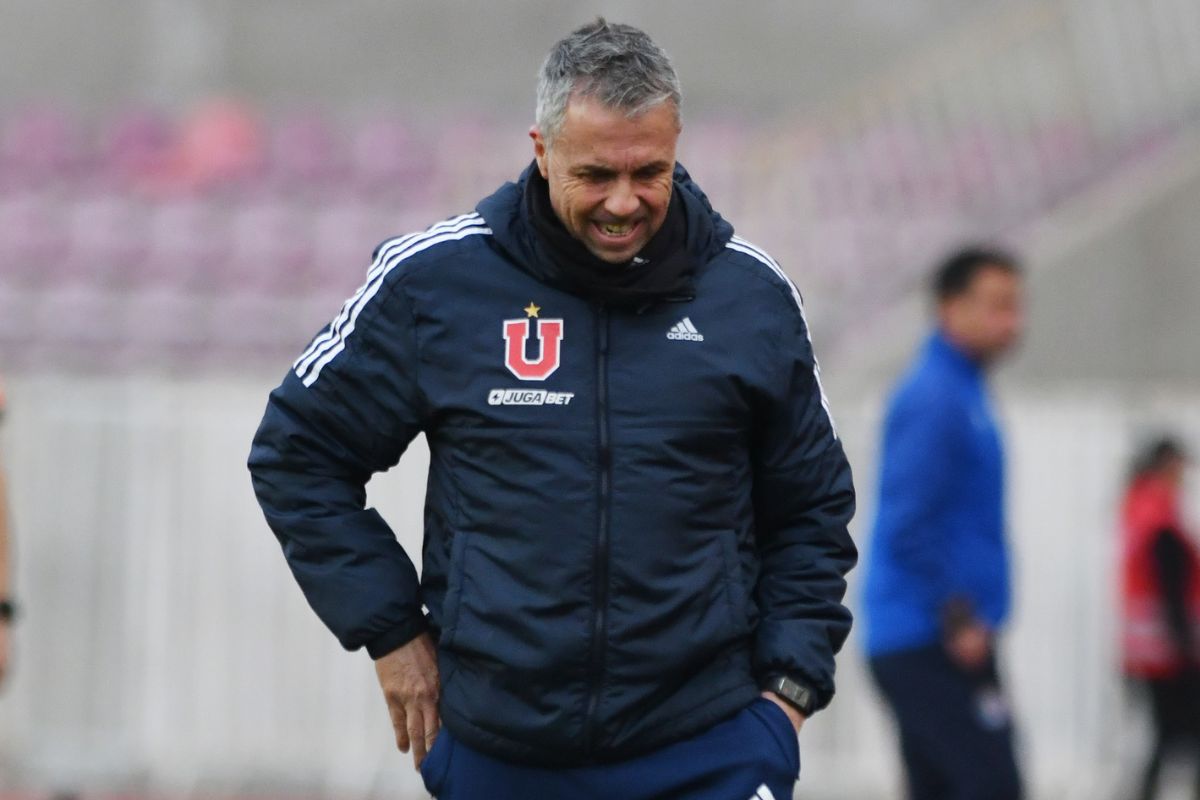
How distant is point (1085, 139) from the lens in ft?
41.4

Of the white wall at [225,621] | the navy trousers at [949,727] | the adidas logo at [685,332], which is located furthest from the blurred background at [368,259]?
the adidas logo at [685,332]

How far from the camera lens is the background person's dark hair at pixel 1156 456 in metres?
7.36

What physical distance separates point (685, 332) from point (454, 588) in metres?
0.54

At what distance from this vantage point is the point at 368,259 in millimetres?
14156

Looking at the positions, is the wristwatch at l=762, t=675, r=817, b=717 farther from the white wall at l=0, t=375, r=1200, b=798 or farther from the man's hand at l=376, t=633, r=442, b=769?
the white wall at l=0, t=375, r=1200, b=798

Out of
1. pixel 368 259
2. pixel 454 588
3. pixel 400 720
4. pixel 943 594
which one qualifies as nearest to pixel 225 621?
pixel 943 594

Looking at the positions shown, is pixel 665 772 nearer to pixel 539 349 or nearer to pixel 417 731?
pixel 417 731

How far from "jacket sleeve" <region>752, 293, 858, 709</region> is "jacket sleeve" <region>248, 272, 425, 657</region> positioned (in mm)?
559

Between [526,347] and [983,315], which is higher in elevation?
[983,315]

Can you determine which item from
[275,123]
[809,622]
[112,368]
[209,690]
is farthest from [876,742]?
[275,123]

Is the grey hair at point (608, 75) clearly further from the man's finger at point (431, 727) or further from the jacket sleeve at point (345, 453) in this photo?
the man's finger at point (431, 727)

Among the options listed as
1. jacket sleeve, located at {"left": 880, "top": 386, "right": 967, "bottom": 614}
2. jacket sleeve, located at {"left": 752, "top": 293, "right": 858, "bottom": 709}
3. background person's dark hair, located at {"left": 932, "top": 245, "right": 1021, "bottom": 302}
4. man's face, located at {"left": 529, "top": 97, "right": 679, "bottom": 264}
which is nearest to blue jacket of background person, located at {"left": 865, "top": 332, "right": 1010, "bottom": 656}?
jacket sleeve, located at {"left": 880, "top": 386, "right": 967, "bottom": 614}

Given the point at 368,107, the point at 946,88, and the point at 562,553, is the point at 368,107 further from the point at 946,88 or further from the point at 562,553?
the point at 562,553

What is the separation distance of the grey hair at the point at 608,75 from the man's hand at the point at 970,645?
279 cm
